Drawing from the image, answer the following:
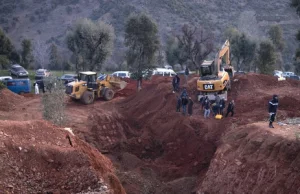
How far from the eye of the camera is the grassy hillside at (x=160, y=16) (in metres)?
69.8

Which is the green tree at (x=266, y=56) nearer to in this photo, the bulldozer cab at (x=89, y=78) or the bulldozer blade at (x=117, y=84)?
the bulldozer blade at (x=117, y=84)

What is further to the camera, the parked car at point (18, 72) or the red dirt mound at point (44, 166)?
the parked car at point (18, 72)

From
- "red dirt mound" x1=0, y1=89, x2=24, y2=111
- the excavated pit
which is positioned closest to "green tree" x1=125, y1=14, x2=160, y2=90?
the excavated pit

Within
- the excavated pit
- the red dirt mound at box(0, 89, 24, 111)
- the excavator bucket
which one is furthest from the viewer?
the excavator bucket

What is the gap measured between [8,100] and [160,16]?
147 feet

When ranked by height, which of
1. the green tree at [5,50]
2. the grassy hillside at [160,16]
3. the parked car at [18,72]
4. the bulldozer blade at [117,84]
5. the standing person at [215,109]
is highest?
the grassy hillside at [160,16]

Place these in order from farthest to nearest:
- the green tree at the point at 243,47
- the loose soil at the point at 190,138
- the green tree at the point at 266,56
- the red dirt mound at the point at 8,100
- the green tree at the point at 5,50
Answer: the green tree at the point at 5,50 < the green tree at the point at 243,47 < the green tree at the point at 266,56 < the red dirt mound at the point at 8,100 < the loose soil at the point at 190,138

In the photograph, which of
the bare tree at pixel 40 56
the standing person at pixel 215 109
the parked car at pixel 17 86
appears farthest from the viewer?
the bare tree at pixel 40 56

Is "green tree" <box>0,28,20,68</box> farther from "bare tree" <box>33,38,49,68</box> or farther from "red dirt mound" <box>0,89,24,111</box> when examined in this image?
"red dirt mound" <box>0,89,24,111</box>

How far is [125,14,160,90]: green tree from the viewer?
117 ft

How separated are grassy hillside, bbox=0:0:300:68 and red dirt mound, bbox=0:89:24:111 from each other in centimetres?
3465

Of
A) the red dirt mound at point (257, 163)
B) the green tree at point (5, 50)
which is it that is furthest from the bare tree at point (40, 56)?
the red dirt mound at point (257, 163)

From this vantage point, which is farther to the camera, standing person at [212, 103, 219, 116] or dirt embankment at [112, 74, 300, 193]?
standing person at [212, 103, 219, 116]

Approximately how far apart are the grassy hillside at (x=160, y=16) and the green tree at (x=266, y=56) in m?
23.0
